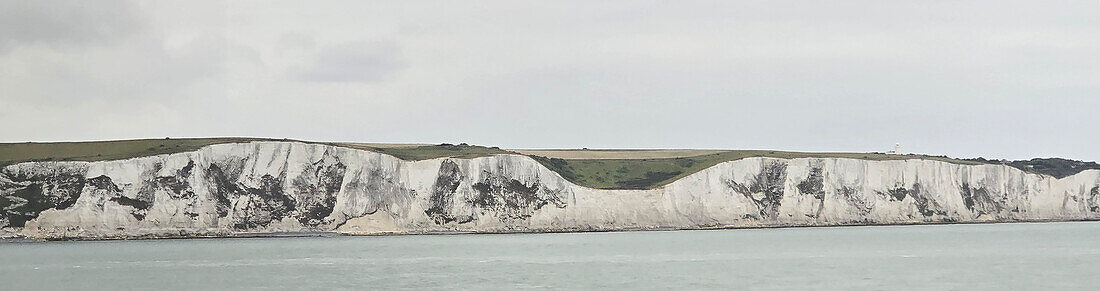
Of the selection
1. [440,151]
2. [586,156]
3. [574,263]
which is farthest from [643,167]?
[574,263]

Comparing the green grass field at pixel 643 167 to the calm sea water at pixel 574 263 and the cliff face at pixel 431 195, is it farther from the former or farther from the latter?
the calm sea water at pixel 574 263

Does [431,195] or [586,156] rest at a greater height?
[586,156]

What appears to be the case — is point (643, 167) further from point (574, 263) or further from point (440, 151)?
point (574, 263)

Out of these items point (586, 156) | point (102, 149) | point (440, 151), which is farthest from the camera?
point (586, 156)

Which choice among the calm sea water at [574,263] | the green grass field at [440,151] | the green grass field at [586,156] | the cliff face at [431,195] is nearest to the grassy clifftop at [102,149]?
the green grass field at [586,156]

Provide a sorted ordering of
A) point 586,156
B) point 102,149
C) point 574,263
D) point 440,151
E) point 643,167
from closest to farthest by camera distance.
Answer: point 574,263
point 102,149
point 440,151
point 643,167
point 586,156

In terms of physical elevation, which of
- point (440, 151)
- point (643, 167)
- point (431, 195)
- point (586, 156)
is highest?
point (586, 156)

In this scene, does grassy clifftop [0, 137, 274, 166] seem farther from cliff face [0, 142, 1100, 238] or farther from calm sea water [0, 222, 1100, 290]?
calm sea water [0, 222, 1100, 290]
